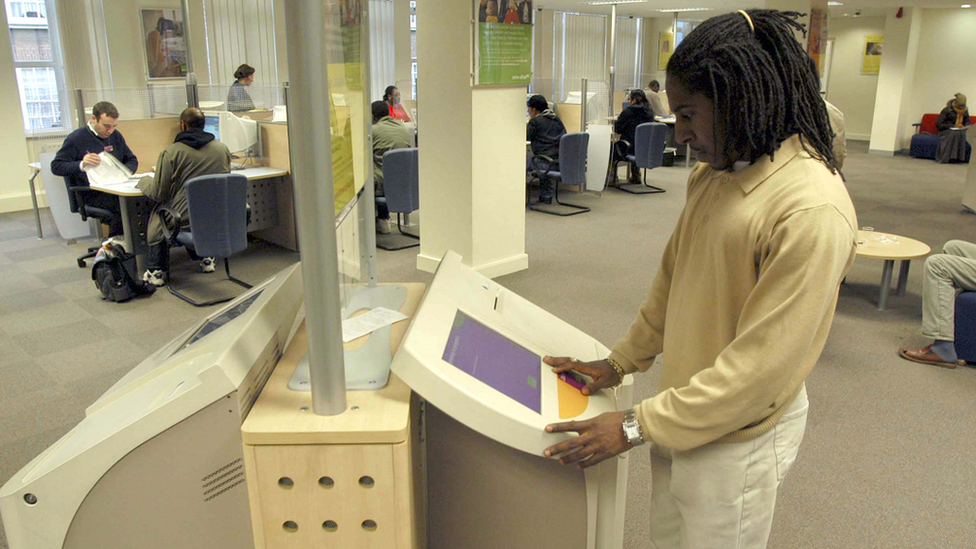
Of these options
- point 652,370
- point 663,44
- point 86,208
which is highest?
point 663,44

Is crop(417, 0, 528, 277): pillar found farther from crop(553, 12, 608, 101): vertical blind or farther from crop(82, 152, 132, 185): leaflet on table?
crop(553, 12, 608, 101): vertical blind

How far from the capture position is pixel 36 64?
7.19 meters

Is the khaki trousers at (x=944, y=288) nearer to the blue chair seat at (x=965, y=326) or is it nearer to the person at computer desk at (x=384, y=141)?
the blue chair seat at (x=965, y=326)

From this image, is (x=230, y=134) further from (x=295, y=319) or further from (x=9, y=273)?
(x=295, y=319)

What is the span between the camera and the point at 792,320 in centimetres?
95

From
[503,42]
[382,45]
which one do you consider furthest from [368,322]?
[382,45]

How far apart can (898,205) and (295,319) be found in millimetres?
7463

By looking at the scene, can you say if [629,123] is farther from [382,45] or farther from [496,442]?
[496,442]

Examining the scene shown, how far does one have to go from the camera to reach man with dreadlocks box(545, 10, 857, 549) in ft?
3.13

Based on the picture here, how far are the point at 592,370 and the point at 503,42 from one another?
347 cm

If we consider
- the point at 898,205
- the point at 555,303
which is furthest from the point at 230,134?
the point at 898,205

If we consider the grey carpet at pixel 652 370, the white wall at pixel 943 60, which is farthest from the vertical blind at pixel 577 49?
the grey carpet at pixel 652 370

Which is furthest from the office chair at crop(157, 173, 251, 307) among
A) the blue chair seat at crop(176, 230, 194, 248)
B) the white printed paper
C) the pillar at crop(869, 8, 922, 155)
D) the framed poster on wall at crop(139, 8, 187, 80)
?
the pillar at crop(869, 8, 922, 155)

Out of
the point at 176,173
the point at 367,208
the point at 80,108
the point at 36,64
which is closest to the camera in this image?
the point at 367,208
